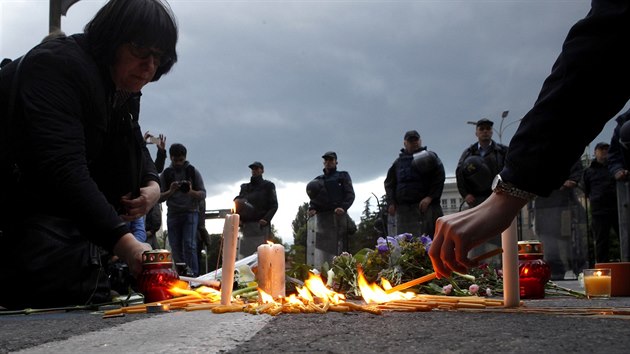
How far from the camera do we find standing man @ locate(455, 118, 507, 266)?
31.3 feet

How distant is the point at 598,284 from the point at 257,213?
28.7ft

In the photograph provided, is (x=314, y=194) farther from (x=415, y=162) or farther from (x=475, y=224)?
(x=475, y=224)

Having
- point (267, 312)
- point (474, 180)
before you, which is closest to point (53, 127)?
point (267, 312)

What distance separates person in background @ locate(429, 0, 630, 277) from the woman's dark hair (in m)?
2.05

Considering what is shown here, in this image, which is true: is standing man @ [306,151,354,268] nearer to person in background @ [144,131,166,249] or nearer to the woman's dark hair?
person in background @ [144,131,166,249]

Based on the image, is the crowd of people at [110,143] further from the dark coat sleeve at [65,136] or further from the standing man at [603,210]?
the standing man at [603,210]

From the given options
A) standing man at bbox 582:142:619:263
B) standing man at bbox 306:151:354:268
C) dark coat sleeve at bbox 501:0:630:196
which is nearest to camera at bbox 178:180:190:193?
standing man at bbox 306:151:354:268

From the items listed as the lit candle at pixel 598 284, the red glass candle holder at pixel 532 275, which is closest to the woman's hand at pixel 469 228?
the red glass candle holder at pixel 532 275

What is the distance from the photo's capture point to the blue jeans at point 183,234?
991 cm

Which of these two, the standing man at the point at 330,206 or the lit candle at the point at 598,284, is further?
the standing man at the point at 330,206

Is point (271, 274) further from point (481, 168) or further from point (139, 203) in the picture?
point (481, 168)

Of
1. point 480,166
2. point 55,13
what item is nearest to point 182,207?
point 55,13

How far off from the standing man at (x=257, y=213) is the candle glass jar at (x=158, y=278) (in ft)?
29.8

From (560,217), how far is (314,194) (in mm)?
4574
